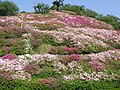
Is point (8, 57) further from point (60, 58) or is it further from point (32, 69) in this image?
point (60, 58)

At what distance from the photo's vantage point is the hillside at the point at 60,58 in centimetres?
2277

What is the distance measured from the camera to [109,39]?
1452 inches

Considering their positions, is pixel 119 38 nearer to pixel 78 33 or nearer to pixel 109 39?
pixel 109 39

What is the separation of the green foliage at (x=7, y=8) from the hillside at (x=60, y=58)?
45.2 feet

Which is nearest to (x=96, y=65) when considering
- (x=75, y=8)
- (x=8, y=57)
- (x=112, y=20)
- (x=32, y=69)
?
(x=32, y=69)

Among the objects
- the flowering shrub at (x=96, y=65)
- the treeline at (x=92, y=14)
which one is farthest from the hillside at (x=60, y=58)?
the treeline at (x=92, y=14)

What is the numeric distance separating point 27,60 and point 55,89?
14.9ft

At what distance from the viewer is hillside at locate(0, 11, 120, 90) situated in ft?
74.7

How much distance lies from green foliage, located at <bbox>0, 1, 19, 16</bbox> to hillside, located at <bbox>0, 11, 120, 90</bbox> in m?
13.8

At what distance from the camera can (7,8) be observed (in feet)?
168

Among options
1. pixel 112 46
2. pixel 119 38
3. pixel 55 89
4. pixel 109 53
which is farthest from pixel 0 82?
pixel 119 38

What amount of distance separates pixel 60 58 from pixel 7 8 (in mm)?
26735

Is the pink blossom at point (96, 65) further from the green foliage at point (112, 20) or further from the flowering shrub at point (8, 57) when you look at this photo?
the green foliage at point (112, 20)

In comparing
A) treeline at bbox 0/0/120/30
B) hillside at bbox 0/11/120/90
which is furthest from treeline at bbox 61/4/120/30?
hillside at bbox 0/11/120/90
